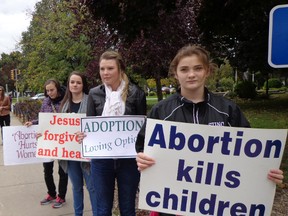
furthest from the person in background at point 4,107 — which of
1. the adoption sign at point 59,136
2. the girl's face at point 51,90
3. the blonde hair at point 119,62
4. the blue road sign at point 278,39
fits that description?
the blue road sign at point 278,39

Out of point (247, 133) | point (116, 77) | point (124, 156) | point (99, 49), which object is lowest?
point (124, 156)

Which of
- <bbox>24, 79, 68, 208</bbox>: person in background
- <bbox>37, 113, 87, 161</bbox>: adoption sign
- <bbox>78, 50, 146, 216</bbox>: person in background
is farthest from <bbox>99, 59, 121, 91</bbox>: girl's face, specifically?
<bbox>24, 79, 68, 208</bbox>: person in background

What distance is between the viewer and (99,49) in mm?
10734

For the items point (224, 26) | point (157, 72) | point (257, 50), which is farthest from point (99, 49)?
point (257, 50)

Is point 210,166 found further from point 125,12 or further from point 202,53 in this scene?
point 125,12

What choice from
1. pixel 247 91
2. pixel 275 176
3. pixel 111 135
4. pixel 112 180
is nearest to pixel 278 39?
pixel 275 176

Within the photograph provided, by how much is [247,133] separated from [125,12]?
14.6 feet

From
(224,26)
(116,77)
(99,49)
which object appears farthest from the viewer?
(99,49)

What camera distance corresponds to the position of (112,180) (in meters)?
3.19

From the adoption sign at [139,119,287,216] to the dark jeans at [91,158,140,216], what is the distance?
800mm

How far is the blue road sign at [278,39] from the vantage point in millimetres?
2838

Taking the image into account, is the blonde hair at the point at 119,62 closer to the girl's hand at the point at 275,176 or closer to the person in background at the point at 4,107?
the girl's hand at the point at 275,176

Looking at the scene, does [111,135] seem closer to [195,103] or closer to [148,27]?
[195,103]

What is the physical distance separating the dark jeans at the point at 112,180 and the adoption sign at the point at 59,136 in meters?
0.86
